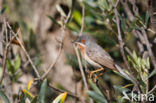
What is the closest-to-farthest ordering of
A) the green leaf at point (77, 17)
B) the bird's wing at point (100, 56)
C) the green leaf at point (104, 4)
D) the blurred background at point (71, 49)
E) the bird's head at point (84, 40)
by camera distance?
the blurred background at point (71, 49)
the green leaf at point (104, 4)
the bird's wing at point (100, 56)
the bird's head at point (84, 40)
the green leaf at point (77, 17)

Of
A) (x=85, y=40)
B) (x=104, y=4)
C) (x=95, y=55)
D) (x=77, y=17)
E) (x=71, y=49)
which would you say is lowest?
(x=71, y=49)

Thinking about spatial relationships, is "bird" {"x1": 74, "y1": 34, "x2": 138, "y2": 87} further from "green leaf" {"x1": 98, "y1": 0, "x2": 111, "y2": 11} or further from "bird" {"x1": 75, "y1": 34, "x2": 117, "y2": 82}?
"green leaf" {"x1": 98, "y1": 0, "x2": 111, "y2": 11}

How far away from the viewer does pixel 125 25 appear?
10.1ft

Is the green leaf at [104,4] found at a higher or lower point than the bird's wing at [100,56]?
higher

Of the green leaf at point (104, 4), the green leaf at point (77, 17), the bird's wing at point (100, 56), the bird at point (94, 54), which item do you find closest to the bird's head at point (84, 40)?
the bird at point (94, 54)

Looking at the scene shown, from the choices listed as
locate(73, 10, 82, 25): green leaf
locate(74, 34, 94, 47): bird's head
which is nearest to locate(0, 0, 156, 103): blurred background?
locate(73, 10, 82, 25): green leaf

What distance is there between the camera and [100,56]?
3945mm

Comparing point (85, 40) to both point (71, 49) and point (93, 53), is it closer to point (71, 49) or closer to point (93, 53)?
point (93, 53)

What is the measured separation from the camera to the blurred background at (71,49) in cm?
267

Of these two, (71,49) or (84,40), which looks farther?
(71,49)

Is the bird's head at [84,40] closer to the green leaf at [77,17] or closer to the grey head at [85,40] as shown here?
the grey head at [85,40]

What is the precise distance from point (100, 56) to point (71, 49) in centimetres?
168

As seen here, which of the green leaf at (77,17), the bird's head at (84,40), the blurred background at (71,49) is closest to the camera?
the blurred background at (71,49)

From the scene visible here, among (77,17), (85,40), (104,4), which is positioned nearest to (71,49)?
(77,17)
